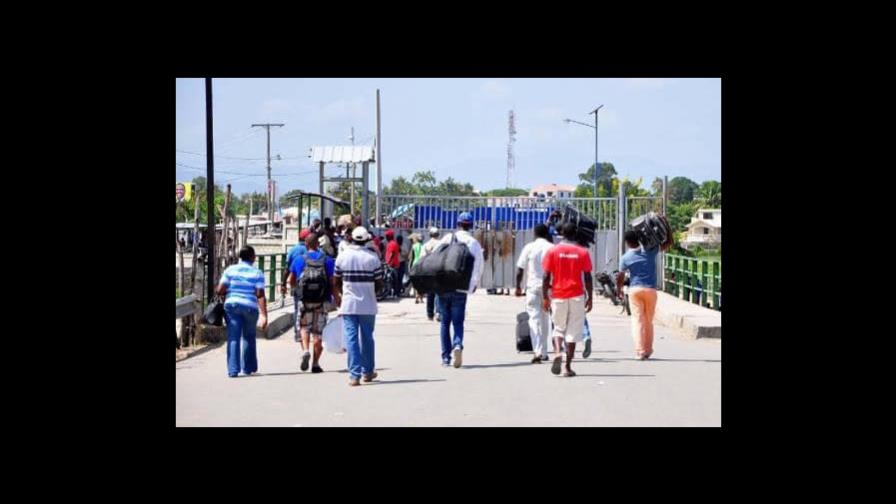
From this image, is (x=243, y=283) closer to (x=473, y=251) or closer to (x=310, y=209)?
(x=473, y=251)

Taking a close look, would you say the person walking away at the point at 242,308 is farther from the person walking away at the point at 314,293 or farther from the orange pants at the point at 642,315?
the orange pants at the point at 642,315

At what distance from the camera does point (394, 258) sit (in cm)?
2686

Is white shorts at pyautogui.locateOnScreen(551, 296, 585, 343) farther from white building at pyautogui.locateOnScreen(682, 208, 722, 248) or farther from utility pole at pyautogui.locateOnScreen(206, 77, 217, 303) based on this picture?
white building at pyautogui.locateOnScreen(682, 208, 722, 248)

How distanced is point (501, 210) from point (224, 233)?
40.6ft

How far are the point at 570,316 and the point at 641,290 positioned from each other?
1951 mm

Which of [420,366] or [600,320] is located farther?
[600,320]

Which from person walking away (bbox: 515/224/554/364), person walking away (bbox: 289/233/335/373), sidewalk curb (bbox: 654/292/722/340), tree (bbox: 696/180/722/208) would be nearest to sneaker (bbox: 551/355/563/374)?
person walking away (bbox: 515/224/554/364)

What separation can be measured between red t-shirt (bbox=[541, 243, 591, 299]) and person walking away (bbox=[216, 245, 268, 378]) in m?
3.15

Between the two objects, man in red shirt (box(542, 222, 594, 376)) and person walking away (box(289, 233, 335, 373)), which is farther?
person walking away (box(289, 233, 335, 373))

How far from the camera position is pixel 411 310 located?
80.6ft

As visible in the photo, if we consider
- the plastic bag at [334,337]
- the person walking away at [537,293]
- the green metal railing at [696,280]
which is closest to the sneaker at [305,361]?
the plastic bag at [334,337]

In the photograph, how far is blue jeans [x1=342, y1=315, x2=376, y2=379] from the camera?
41.6 feet
